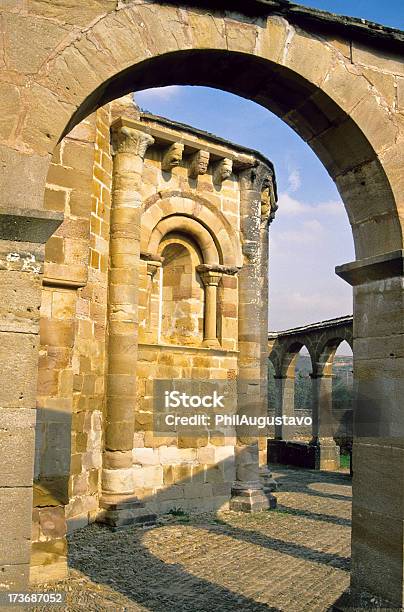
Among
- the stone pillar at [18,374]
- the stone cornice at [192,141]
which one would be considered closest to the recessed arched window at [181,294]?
the stone cornice at [192,141]

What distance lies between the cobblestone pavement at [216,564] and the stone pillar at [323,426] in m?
7.30

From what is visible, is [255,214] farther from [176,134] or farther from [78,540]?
[78,540]

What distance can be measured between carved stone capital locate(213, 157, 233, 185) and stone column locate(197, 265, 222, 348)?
1545 mm

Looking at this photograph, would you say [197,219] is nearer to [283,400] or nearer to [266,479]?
[266,479]

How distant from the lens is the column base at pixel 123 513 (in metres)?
8.24

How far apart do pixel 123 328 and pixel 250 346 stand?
2662 millimetres

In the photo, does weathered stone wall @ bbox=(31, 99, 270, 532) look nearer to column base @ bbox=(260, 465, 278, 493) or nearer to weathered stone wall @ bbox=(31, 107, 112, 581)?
weathered stone wall @ bbox=(31, 107, 112, 581)

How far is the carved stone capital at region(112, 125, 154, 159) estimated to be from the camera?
9.05m

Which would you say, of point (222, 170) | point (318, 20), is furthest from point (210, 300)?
point (318, 20)

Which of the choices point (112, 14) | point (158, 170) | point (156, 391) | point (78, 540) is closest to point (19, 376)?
point (112, 14)

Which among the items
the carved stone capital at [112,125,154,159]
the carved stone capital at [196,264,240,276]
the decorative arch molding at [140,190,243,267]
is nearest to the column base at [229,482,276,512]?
the carved stone capital at [196,264,240,276]

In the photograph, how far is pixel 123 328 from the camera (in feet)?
28.8

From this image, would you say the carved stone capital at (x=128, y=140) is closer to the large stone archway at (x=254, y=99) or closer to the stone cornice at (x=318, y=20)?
the large stone archway at (x=254, y=99)

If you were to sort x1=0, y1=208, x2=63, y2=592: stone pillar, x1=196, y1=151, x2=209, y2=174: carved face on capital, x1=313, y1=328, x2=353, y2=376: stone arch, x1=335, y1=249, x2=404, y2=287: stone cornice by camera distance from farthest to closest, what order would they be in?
1. x1=313, y1=328, x2=353, y2=376: stone arch
2. x1=196, y1=151, x2=209, y2=174: carved face on capital
3. x1=335, y1=249, x2=404, y2=287: stone cornice
4. x1=0, y1=208, x2=63, y2=592: stone pillar
